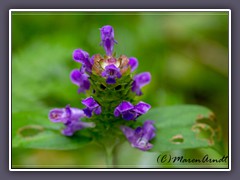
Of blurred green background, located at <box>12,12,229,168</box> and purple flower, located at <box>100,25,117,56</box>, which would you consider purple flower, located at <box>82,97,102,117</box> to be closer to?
purple flower, located at <box>100,25,117,56</box>

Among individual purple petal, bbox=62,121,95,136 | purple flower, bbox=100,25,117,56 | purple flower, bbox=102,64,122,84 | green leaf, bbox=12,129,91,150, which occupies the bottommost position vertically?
A: green leaf, bbox=12,129,91,150

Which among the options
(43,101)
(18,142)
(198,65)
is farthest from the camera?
(198,65)

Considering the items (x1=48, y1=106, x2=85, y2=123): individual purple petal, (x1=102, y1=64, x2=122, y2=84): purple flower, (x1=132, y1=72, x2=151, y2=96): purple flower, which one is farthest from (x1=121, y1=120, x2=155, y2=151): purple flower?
(x1=102, y1=64, x2=122, y2=84): purple flower

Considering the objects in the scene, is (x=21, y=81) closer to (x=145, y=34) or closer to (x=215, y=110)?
(x=145, y=34)

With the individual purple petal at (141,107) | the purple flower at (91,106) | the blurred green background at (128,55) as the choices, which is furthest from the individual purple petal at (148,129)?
the blurred green background at (128,55)

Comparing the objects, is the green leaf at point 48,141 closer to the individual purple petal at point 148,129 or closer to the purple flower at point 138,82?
the individual purple petal at point 148,129

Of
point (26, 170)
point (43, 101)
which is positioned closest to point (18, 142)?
point (26, 170)

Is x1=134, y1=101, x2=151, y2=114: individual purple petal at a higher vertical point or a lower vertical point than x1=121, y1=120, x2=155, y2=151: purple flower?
higher
